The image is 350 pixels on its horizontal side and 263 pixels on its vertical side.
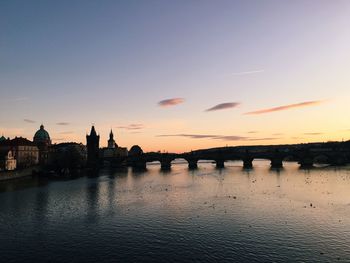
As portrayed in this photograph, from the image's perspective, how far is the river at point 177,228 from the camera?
3950 cm

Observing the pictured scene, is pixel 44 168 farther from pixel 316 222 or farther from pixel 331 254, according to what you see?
pixel 331 254

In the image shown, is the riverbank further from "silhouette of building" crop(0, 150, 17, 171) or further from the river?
the river

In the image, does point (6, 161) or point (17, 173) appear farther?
point (6, 161)

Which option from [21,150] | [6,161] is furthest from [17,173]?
[21,150]

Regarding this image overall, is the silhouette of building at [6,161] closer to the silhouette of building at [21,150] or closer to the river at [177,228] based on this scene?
the silhouette of building at [21,150]

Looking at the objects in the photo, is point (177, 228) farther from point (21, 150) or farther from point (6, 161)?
point (21, 150)

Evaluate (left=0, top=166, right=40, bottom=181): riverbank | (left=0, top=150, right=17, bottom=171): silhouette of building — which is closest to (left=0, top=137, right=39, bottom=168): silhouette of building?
(left=0, top=150, right=17, bottom=171): silhouette of building

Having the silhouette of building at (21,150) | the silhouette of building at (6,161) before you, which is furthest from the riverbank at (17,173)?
the silhouette of building at (21,150)

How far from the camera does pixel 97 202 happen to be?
3056 inches

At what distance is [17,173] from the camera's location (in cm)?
13175

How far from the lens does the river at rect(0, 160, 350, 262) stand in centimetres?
3950

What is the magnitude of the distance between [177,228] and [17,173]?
10016 centimetres

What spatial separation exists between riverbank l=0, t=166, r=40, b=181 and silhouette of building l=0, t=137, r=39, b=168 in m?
25.2

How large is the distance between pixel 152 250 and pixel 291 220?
25372mm
